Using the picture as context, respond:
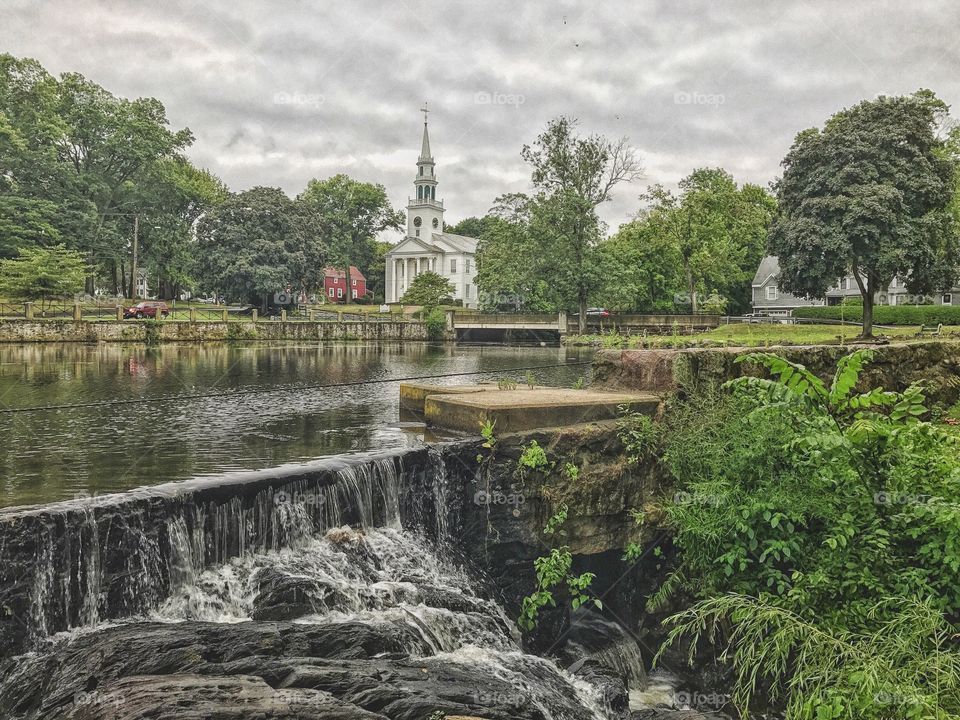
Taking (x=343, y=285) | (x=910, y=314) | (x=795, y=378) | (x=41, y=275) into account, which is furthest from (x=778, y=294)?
(x=795, y=378)

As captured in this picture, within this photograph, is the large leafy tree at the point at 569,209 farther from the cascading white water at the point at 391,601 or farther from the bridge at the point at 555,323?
the cascading white water at the point at 391,601

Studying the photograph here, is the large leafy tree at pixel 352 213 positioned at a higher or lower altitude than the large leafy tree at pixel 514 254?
higher

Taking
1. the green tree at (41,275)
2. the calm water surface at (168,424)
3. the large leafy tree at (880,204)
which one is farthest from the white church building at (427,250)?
the calm water surface at (168,424)

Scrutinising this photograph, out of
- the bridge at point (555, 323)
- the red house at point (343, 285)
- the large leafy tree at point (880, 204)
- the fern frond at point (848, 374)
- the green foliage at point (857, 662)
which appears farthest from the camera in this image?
the red house at point (343, 285)

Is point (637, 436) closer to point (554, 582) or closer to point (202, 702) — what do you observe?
point (554, 582)

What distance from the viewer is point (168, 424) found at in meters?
13.7

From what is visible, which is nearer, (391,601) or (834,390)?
(834,390)

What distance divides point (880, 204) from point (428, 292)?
1733 inches

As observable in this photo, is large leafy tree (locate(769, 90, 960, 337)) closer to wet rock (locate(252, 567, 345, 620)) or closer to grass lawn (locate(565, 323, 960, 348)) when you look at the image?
grass lawn (locate(565, 323, 960, 348))

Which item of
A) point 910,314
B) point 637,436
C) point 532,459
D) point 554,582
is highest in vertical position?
point 910,314

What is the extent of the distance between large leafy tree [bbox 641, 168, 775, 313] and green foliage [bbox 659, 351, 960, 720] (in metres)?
47.4

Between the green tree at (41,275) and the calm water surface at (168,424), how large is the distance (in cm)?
1675

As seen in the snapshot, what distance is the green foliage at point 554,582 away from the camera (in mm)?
8070

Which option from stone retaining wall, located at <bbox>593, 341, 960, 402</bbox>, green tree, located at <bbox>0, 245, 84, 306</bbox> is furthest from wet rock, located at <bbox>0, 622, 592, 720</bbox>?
green tree, located at <bbox>0, 245, 84, 306</bbox>
